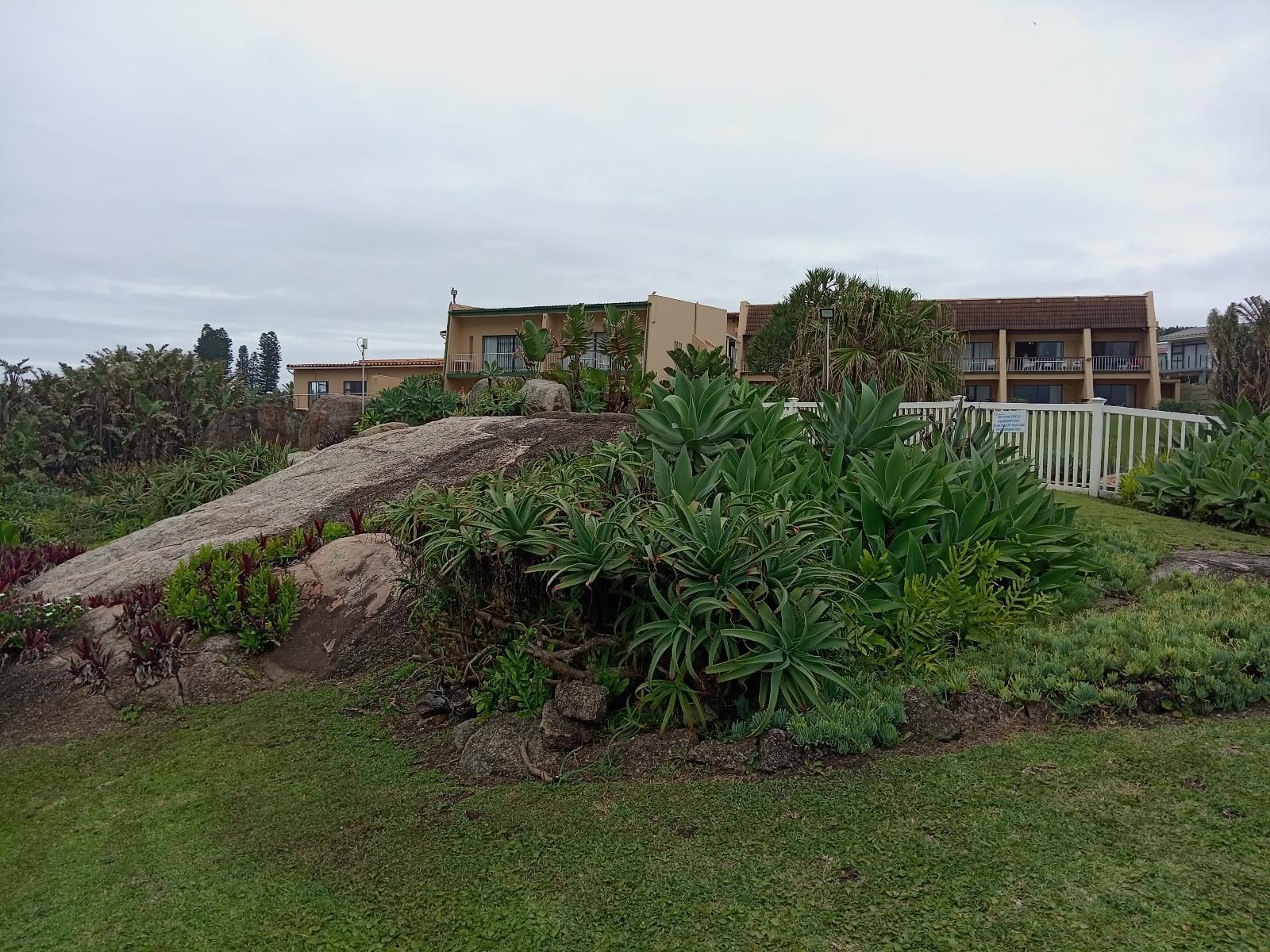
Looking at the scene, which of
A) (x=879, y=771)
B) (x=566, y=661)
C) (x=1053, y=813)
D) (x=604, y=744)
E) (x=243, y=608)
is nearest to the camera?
(x=1053, y=813)

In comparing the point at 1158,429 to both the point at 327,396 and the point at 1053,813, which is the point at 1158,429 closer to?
the point at 1053,813

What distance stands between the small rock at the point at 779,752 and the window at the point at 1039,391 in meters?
44.3

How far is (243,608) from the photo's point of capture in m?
6.32

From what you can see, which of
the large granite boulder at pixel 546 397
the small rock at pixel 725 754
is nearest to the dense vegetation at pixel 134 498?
the large granite boulder at pixel 546 397

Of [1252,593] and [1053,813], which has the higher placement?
[1252,593]

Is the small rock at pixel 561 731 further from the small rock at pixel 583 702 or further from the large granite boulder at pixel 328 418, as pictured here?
the large granite boulder at pixel 328 418

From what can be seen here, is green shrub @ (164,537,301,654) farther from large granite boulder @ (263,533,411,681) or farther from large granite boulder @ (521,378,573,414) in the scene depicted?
large granite boulder @ (521,378,573,414)

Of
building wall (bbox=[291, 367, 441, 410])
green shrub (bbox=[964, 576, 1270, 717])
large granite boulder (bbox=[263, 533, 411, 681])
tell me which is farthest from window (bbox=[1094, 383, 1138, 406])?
large granite boulder (bbox=[263, 533, 411, 681])

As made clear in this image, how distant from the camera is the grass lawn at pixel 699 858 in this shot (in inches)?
110

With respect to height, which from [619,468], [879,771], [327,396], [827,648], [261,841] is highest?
[327,396]

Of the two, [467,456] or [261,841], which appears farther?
[467,456]

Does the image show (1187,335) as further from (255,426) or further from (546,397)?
(255,426)

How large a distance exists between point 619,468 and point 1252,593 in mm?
3973

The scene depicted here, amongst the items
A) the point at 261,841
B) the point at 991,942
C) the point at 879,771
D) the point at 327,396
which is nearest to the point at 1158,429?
the point at 879,771
